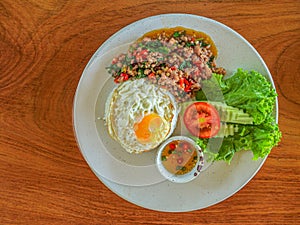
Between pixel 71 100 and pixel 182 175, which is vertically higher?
pixel 71 100

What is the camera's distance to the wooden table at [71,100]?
6.79ft

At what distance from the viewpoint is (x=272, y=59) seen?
6.79 feet

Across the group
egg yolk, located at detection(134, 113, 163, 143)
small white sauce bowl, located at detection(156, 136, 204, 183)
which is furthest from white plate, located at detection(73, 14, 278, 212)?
egg yolk, located at detection(134, 113, 163, 143)

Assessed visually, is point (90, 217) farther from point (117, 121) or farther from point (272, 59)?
point (272, 59)

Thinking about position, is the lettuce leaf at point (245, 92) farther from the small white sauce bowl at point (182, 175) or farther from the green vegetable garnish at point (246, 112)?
the small white sauce bowl at point (182, 175)

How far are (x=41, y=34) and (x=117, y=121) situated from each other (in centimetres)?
60

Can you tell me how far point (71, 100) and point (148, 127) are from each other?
426 millimetres

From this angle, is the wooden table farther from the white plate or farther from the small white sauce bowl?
the small white sauce bowl

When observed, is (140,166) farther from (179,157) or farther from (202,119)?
(202,119)

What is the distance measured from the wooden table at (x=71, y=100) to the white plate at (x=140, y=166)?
0.09m

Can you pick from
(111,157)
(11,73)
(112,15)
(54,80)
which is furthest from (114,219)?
(112,15)

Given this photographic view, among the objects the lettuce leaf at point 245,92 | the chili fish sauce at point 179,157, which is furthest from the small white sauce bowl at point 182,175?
the lettuce leaf at point 245,92

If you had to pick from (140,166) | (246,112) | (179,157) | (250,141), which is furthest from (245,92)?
(140,166)

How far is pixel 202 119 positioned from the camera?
76.5 inches
